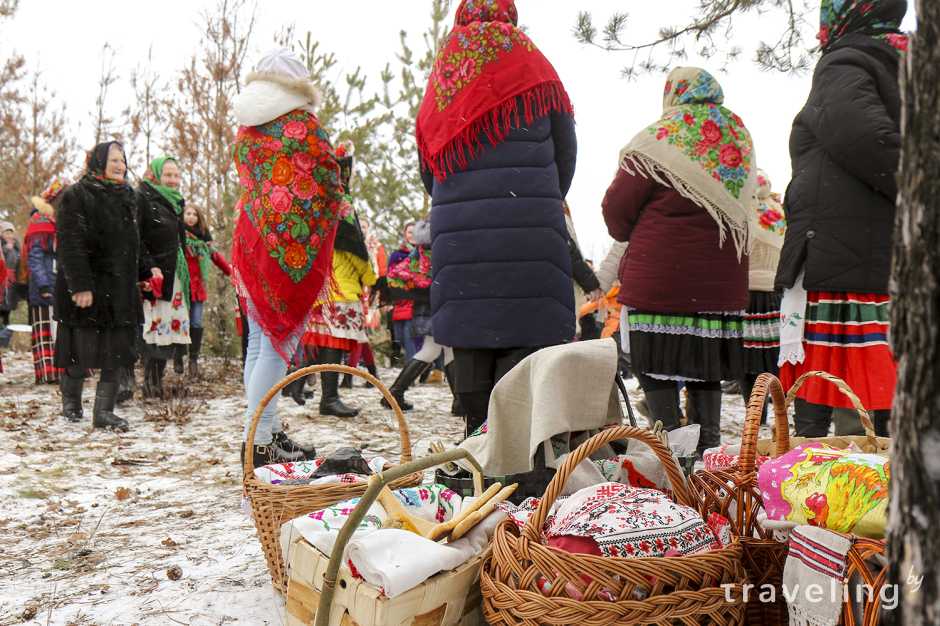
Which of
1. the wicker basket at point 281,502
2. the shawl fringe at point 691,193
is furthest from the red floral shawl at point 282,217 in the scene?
the shawl fringe at point 691,193

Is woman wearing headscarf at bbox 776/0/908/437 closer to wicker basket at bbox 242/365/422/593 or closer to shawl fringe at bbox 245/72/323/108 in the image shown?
wicker basket at bbox 242/365/422/593

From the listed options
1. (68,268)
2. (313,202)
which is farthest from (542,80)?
(68,268)

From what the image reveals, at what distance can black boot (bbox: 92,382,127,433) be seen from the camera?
486 cm

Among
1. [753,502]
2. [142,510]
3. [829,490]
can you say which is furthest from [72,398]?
[829,490]

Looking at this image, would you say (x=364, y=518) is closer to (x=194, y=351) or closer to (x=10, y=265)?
(x=194, y=351)

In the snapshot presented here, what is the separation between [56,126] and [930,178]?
671 inches

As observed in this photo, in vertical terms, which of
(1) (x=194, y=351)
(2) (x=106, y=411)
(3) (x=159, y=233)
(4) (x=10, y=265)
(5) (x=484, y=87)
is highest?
(5) (x=484, y=87)

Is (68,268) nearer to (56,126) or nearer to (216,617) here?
(216,617)

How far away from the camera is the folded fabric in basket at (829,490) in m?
1.36

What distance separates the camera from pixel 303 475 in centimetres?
213

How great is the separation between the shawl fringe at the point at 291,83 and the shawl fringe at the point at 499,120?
706mm

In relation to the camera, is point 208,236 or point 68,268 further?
point 208,236

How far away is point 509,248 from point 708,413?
134 cm

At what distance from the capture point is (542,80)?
276cm
